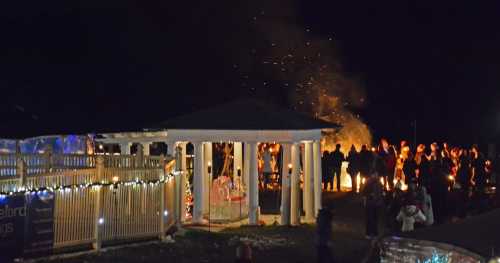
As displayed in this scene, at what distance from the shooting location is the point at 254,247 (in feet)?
69.2

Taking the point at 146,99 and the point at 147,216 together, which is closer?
the point at 147,216

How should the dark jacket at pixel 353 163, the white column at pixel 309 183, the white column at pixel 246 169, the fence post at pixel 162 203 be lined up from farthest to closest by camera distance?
1. the dark jacket at pixel 353 163
2. the white column at pixel 309 183
3. the white column at pixel 246 169
4. the fence post at pixel 162 203

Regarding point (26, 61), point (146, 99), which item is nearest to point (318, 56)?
point (146, 99)

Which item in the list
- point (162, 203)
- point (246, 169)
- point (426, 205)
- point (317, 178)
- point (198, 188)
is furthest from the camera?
point (246, 169)

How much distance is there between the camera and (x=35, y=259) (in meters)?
17.3

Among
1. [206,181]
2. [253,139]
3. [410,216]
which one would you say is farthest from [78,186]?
[206,181]

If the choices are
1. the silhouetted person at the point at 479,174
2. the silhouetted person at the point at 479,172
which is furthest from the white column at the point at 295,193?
the silhouetted person at the point at 479,172

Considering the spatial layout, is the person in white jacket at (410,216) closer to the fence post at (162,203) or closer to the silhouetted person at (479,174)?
the fence post at (162,203)

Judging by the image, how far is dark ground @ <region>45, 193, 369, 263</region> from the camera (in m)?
19.1

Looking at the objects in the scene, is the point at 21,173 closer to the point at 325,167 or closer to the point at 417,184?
the point at 417,184

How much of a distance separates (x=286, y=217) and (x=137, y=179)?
590 centimetres

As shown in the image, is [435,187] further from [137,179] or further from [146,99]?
[146,99]

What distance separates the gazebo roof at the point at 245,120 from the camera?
80.3 feet

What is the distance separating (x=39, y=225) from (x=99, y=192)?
6.05ft
